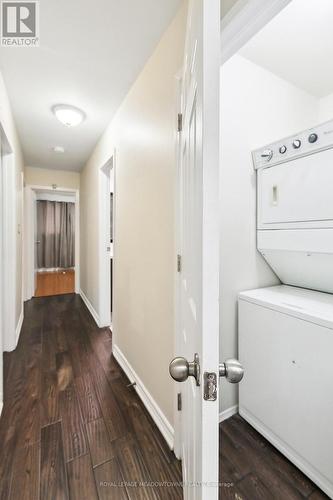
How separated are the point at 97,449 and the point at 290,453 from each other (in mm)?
1016

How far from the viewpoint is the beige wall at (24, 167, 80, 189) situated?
157 inches

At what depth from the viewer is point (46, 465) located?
112 cm

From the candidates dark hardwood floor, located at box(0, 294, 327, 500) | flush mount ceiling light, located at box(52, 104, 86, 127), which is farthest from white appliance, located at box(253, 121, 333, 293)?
flush mount ceiling light, located at box(52, 104, 86, 127)

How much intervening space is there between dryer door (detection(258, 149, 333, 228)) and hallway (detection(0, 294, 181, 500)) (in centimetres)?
147

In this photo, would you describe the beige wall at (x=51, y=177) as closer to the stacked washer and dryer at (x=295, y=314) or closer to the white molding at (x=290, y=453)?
the stacked washer and dryer at (x=295, y=314)

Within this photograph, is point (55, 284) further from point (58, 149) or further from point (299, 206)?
point (299, 206)

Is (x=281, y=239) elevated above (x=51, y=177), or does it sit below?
below

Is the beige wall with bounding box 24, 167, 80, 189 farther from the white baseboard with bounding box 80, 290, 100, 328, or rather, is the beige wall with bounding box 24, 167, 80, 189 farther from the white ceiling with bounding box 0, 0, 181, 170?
the white baseboard with bounding box 80, 290, 100, 328

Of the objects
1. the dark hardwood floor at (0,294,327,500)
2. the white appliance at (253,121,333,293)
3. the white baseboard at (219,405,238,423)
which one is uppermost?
the white appliance at (253,121,333,293)

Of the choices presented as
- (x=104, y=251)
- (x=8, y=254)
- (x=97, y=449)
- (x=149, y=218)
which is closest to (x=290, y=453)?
(x=97, y=449)

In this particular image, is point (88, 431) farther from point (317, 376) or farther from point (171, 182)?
point (171, 182)

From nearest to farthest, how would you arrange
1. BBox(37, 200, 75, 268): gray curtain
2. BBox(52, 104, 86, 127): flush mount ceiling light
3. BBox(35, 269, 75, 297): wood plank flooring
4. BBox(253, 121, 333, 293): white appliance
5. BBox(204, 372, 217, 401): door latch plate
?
BBox(204, 372, 217, 401): door latch plate → BBox(253, 121, 333, 293): white appliance → BBox(52, 104, 86, 127): flush mount ceiling light → BBox(35, 269, 75, 297): wood plank flooring → BBox(37, 200, 75, 268): gray curtain

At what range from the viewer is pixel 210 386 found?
425 millimetres

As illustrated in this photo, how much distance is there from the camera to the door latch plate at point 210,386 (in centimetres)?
42
